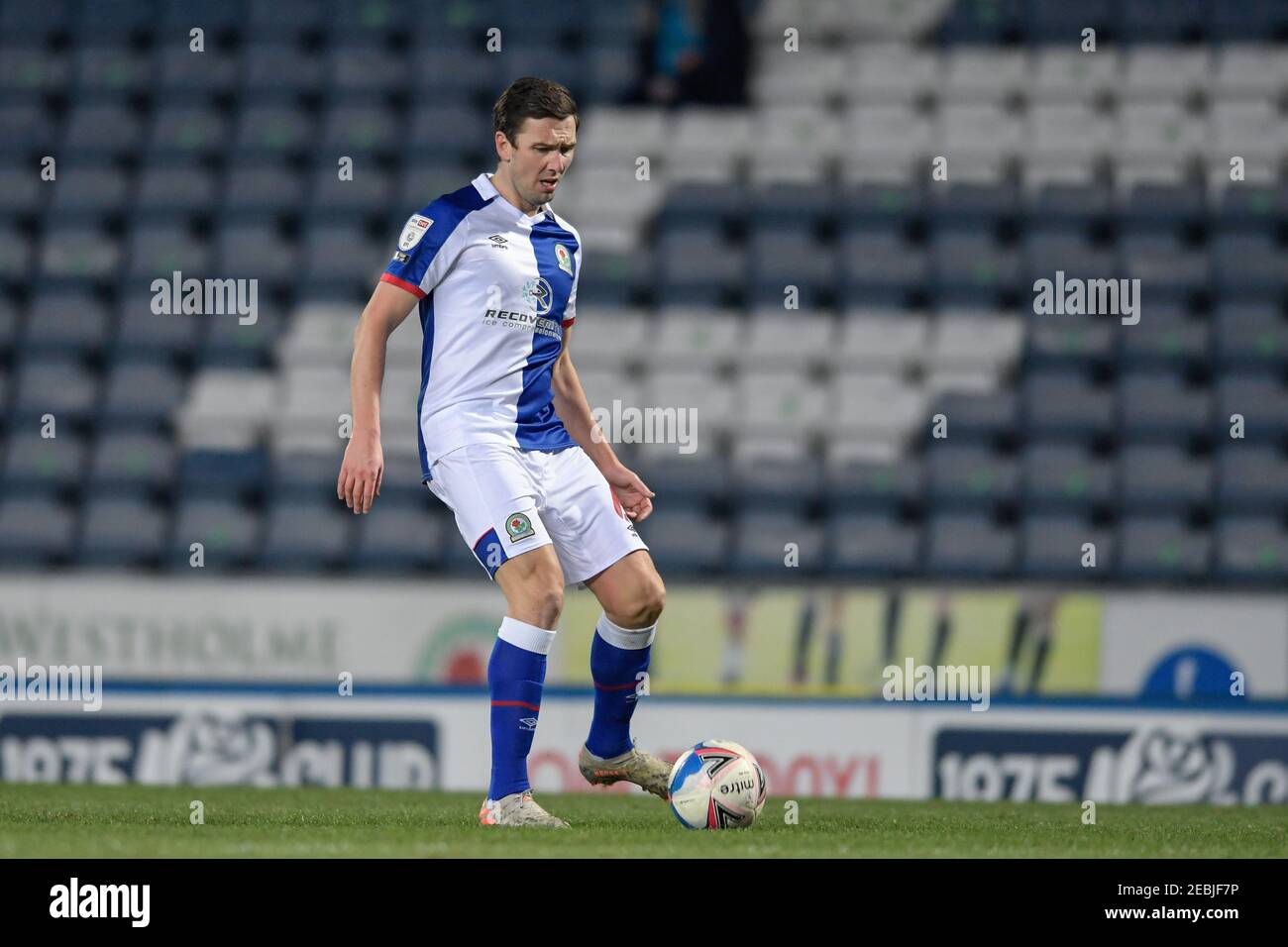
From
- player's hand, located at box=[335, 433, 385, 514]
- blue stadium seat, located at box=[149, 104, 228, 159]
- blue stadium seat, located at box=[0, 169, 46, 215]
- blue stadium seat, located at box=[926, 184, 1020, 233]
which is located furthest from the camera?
blue stadium seat, located at box=[149, 104, 228, 159]

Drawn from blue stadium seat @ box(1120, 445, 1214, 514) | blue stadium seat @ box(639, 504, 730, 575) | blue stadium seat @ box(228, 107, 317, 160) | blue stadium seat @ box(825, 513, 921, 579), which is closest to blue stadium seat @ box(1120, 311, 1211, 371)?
blue stadium seat @ box(1120, 445, 1214, 514)

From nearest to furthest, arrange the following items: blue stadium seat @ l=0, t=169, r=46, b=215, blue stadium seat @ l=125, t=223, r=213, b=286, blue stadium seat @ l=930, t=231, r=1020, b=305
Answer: blue stadium seat @ l=930, t=231, r=1020, b=305 → blue stadium seat @ l=125, t=223, r=213, b=286 → blue stadium seat @ l=0, t=169, r=46, b=215

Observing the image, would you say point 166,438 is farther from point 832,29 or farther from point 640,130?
point 832,29

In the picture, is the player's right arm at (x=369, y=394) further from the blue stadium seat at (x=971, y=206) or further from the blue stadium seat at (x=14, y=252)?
the blue stadium seat at (x=14, y=252)

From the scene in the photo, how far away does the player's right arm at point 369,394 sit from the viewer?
506cm

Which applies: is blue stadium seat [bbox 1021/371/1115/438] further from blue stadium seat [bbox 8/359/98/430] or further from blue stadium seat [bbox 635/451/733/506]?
blue stadium seat [bbox 8/359/98/430]

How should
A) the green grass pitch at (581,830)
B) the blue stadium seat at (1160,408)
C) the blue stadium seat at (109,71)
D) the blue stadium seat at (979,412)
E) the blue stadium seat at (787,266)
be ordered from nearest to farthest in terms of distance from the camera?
the green grass pitch at (581,830)
the blue stadium seat at (1160,408)
the blue stadium seat at (979,412)
the blue stadium seat at (787,266)
the blue stadium seat at (109,71)

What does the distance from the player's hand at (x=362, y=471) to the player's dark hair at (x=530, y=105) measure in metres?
0.99

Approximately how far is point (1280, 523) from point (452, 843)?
7.13 metres

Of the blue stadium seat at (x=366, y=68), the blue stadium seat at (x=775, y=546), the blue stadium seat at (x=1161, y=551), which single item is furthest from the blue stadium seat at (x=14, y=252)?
the blue stadium seat at (x=1161, y=551)

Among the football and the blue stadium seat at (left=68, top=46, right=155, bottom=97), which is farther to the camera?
the blue stadium seat at (left=68, top=46, right=155, bottom=97)

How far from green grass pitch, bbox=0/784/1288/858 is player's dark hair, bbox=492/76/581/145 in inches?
77.4

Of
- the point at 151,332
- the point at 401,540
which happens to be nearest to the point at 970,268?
the point at 401,540

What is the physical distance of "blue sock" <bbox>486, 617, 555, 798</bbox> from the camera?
518 cm
